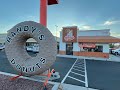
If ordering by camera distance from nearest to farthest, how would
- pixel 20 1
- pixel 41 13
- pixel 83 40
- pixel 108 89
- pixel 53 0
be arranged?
pixel 108 89 < pixel 41 13 < pixel 53 0 < pixel 20 1 < pixel 83 40

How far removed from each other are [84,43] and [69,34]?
3261 mm

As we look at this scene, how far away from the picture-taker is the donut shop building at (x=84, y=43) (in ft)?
73.9

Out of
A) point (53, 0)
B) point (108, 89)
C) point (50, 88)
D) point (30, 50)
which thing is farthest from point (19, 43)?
point (30, 50)

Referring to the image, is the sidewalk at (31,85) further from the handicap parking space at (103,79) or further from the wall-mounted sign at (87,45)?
the wall-mounted sign at (87,45)

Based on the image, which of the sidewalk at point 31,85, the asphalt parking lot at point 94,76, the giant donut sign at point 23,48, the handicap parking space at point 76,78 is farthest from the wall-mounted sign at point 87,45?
the sidewalk at point 31,85

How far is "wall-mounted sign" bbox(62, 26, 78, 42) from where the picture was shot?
23641 mm

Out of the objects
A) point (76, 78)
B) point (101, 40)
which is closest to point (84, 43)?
point (101, 40)

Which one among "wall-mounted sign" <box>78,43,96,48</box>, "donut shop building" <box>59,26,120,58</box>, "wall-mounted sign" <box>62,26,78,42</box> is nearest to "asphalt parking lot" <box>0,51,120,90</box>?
"donut shop building" <box>59,26,120,58</box>

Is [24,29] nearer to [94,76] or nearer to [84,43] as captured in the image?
[94,76]

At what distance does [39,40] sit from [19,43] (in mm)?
1369

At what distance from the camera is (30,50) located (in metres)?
30.1

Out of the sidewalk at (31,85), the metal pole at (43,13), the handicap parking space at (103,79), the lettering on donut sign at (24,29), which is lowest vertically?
the handicap parking space at (103,79)

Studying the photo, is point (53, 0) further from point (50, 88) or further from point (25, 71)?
point (50, 88)

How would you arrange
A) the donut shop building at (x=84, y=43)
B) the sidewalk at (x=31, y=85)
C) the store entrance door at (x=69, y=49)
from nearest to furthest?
the sidewalk at (x=31, y=85) → the donut shop building at (x=84, y=43) → the store entrance door at (x=69, y=49)
